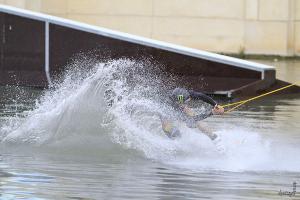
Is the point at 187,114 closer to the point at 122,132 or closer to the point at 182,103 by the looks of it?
the point at 182,103

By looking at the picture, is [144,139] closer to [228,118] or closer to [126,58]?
[228,118]

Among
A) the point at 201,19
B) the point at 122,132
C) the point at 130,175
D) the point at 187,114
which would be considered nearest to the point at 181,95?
the point at 187,114

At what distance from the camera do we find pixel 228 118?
665 inches

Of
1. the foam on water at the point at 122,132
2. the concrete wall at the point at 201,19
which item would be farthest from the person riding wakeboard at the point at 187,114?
the concrete wall at the point at 201,19

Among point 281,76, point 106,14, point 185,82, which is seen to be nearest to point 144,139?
point 185,82

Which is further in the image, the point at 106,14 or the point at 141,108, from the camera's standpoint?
the point at 106,14

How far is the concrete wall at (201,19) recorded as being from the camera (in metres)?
33.5

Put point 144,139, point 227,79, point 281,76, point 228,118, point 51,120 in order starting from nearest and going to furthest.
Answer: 1. point 144,139
2. point 51,120
3. point 228,118
4. point 227,79
5. point 281,76

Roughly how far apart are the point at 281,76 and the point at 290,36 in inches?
371

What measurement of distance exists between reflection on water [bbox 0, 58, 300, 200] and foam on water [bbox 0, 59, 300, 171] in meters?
0.09

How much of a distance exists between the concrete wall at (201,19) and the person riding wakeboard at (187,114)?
67.3 feet

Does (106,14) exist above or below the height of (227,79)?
above

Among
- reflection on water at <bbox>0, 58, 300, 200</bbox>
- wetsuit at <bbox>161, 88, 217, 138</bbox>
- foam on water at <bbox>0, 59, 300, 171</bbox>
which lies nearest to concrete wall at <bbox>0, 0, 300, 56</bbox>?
foam on water at <bbox>0, 59, 300, 171</bbox>

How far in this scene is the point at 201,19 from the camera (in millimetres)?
33719
